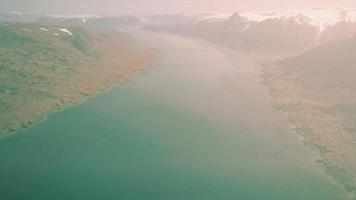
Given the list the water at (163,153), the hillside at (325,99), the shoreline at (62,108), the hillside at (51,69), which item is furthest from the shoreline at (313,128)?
the hillside at (51,69)

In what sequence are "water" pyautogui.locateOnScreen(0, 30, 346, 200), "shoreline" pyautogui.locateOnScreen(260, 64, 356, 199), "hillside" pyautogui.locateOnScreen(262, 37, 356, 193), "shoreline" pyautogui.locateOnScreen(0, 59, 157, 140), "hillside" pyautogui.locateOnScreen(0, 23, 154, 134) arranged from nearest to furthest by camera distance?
"water" pyautogui.locateOnScreen(0, 30, 346, 200) < "shoreline" pyautogui.locateOnScreen(260, 64, 356, 199) < "hillside" pyautogui.locateOnScreen(262, 37, 356, 193) < "shoreline" pyautogui.locateOnScreen(0, 59, 157, 140) < "hillside" pyautogui.locateOnScreen(0, 23, 154, 134)

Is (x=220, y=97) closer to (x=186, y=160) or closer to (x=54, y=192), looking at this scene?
(x=186, y=160)

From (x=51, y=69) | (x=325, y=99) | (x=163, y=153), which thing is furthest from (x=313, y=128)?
(x=51, y=69)

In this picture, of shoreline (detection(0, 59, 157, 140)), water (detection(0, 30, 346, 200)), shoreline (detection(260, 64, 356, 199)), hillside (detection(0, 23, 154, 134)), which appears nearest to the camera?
water (detection(0, 30, 346, 200))

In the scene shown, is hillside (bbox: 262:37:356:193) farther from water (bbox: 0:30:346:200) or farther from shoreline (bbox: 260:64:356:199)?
water (bbox: 0:30:346:200)

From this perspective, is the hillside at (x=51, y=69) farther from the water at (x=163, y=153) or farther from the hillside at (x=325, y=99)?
the hillside at (x=325, y=99)

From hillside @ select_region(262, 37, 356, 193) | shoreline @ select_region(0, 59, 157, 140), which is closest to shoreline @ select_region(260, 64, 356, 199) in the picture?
hillside @ select_region(262, 37, 356, 193)

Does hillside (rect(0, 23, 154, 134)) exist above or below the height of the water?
above
